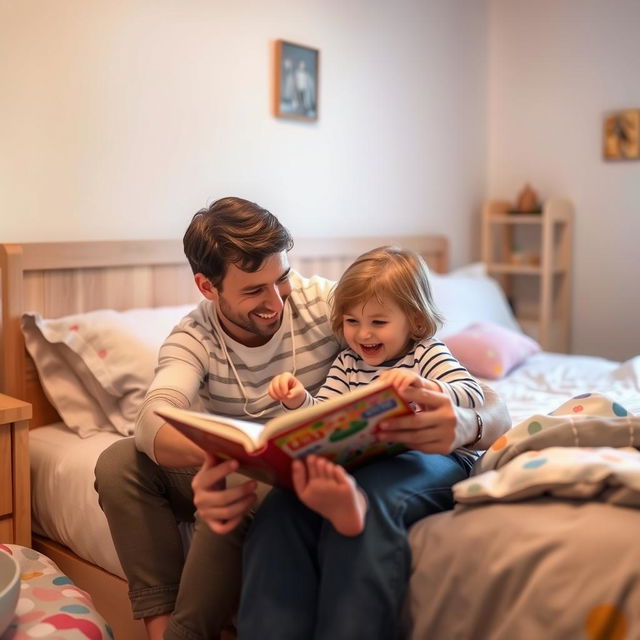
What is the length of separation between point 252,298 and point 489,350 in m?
1.19

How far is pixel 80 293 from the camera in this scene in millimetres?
2131

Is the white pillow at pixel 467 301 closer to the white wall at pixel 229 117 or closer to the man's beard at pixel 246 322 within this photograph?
the white wall at pixel 229 117

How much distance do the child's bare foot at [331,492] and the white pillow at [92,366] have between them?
0.91m

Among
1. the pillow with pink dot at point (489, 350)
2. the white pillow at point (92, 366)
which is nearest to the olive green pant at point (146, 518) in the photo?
the white pillow at point (92, 366)

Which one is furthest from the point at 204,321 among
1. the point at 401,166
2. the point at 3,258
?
the point at 401,166

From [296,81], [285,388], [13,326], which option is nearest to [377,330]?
[285,388]

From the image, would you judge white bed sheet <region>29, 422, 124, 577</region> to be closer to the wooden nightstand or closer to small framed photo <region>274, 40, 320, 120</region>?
the wooden nightstand

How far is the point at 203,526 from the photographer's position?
50.3 inches

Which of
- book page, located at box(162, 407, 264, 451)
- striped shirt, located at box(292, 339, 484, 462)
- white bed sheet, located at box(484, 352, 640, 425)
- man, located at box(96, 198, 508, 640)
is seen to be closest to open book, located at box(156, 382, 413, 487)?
book page, located at box(162, 407, 264, 451)

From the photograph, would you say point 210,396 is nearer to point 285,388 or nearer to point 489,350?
point 285,388

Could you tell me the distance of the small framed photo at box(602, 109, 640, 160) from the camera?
123 inches

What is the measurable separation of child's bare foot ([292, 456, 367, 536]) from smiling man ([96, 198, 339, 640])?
0.75ft

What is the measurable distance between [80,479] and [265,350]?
20.0 inches

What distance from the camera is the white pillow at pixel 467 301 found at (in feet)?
9.12
